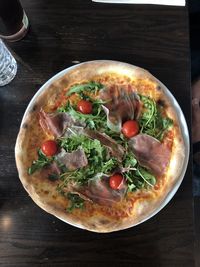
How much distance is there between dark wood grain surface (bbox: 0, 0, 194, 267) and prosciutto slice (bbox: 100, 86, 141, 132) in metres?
0.13

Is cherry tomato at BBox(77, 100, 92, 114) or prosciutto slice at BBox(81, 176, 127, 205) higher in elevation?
cherry tomato at BBox(77, 100, 92, 114)

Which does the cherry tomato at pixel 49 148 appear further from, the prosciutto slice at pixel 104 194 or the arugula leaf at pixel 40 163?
the prosciutto slice at pixel 104 194

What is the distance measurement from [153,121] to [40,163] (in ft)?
1.29

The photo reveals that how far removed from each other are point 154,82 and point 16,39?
0.52 m

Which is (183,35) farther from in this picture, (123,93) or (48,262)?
(48,262)

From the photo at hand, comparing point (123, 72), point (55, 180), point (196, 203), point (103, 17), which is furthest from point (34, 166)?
point (196, 203)

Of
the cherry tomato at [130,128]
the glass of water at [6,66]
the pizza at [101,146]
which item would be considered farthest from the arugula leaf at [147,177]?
the glass of water at [6,66]

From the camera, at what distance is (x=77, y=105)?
135 cm

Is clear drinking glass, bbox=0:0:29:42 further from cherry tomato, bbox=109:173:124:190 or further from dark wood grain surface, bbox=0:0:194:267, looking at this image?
cherry tomato, bbox=109:173:124:190

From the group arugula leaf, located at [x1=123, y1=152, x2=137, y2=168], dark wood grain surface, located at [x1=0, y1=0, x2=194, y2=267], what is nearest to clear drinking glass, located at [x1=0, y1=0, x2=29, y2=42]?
dark wood grain surface, located at [x1=0, y1=0, x2=194, y2=267]

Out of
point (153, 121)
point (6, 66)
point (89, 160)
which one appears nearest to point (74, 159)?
point (89, 160)

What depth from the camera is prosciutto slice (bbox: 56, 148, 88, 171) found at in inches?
51.3

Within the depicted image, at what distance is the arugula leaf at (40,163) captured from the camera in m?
1.31

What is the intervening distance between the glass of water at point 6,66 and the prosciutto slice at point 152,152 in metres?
0.49
